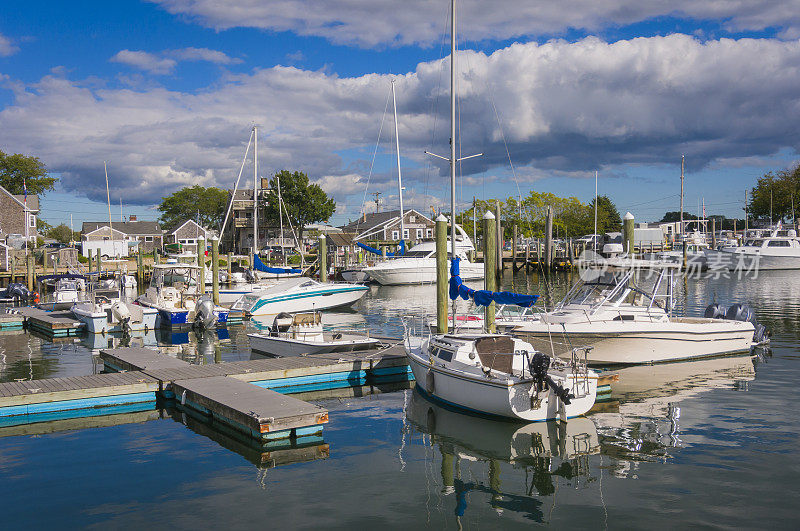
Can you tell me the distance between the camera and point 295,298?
32.5 m

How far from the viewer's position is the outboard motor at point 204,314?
2710 centimetres

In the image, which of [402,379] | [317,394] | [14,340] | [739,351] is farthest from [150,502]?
[14,340]

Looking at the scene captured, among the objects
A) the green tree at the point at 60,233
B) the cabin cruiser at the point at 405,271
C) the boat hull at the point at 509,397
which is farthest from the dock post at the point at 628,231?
the green tree at the point at 60,233

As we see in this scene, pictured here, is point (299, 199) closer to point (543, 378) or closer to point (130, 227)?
point (130, 227)

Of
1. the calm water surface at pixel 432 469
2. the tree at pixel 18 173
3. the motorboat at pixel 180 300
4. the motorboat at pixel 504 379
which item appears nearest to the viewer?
the calm water surface at pixel 432 469

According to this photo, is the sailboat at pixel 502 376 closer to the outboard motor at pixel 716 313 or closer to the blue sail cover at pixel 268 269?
the outboard motor at pixel 716 313

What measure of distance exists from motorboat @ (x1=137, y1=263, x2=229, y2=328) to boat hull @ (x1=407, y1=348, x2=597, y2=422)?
642 inches

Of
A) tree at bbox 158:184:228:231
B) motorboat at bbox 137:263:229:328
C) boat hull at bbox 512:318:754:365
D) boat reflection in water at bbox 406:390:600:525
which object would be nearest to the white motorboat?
motorboat at bbox 137:263:229:328

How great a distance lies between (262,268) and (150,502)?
38.3m

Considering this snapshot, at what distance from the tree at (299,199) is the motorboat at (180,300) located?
50.2 meters

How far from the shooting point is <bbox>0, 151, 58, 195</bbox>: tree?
8156cm

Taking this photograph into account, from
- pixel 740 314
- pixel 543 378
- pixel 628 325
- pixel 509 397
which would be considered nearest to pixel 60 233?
pixel 628 325

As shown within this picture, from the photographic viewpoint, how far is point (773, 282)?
46.3m

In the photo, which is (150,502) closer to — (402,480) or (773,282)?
(402,480)
